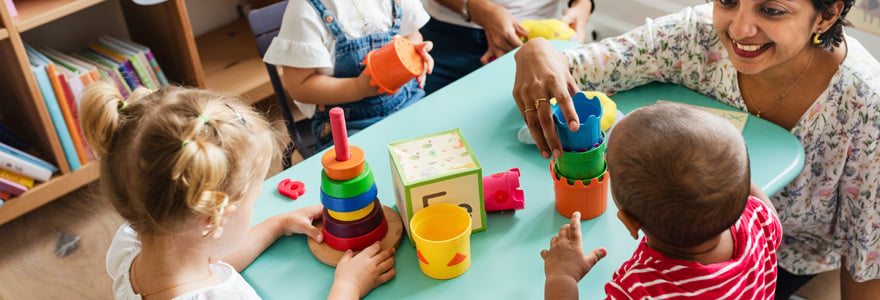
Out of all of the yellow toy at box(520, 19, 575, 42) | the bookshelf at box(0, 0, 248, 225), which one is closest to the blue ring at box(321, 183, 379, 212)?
the yellow toy at box(520, 19, 575, 42)

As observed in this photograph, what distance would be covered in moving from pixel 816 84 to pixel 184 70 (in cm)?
201

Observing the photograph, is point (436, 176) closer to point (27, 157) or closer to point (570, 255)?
point (570, 255)

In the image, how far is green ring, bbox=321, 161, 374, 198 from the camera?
1.09 m

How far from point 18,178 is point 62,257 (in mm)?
278

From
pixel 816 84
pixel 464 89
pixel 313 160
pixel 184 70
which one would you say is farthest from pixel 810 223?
pixel 184 70

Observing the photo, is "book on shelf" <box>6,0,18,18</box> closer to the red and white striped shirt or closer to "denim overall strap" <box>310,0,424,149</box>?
"denim overall strap" <box>310,0,424,149</box>

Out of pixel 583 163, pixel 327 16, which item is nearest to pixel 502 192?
pixel 583 163

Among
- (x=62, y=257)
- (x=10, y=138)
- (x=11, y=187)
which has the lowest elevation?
(x=62, y=257)

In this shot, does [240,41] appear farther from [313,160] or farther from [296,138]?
[313,160]

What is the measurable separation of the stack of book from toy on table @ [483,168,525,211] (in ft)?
4.61

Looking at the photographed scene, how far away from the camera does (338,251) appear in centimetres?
→ 116

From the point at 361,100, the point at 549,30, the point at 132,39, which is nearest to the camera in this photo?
the point at 361,100

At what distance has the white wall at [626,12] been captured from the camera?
264 cm

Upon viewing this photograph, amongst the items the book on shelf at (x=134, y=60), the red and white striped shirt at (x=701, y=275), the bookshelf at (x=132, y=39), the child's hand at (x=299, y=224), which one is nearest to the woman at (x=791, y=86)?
the red and white striped shirt at (x=701, y=275)
